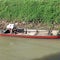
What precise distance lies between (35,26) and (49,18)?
1.90 meters

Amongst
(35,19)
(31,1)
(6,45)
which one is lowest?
(6,45)

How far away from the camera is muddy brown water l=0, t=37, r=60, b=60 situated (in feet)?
74.2

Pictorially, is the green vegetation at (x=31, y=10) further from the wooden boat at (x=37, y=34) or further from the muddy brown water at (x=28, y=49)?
the muddy brown water at (x=28, y=49)

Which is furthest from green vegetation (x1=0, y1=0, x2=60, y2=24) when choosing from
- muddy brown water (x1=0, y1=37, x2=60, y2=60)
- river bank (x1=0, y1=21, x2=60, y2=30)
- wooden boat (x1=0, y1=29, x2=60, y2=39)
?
muddy brown water (x1=0, y1=37, x2=60, y2=60)

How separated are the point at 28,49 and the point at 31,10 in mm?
8002

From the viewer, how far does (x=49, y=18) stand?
3045cm

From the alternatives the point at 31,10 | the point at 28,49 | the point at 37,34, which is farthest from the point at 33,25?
the point at 28,49

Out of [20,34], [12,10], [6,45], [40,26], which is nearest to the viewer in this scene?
[6,45]

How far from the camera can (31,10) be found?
1232 inches

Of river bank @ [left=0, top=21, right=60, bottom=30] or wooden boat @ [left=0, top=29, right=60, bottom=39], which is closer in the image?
wooden boat @ [left=0, top=29, right=60, bottom=39]

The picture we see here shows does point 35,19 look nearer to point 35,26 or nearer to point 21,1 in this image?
point 35,26

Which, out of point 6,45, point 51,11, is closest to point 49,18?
point 51,11

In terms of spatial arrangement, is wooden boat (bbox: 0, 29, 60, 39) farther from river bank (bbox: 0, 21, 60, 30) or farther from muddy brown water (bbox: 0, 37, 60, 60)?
river bank (bbox: 0, 21, 60, 30)

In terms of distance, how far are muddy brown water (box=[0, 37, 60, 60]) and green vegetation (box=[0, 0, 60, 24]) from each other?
4670 mm
